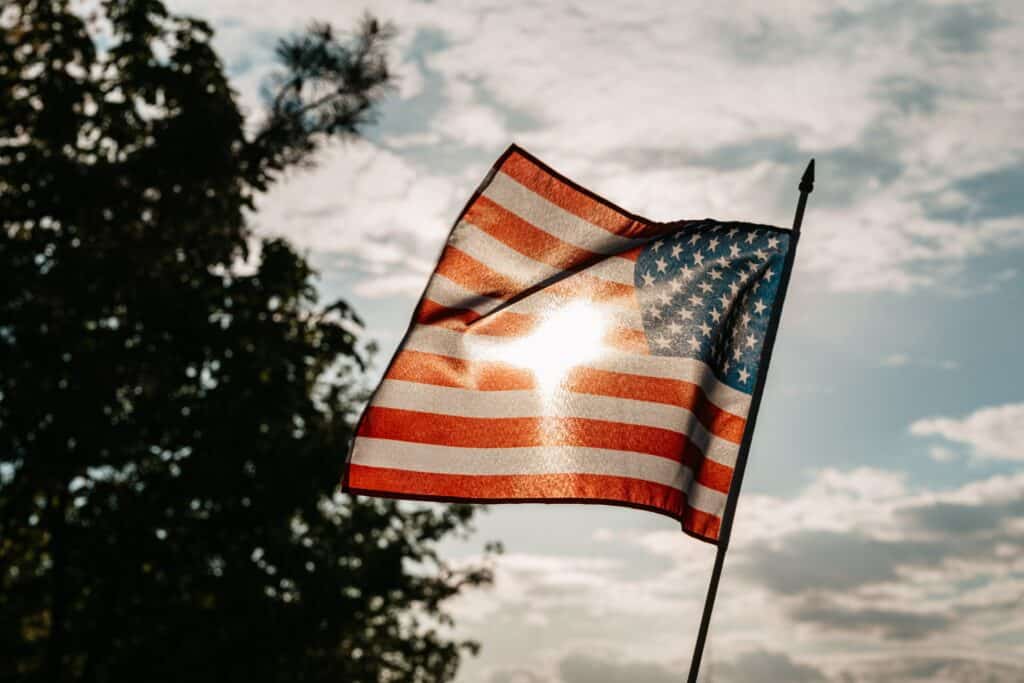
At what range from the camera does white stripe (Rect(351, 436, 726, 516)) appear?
6516 mm

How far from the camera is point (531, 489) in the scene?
6.50 m

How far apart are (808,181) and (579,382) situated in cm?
167

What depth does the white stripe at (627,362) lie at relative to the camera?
21.9 feet

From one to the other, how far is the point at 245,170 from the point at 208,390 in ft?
11.0

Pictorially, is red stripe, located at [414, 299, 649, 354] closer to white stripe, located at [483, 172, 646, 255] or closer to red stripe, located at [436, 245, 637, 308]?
red stripe, located at [436, 245, 637, 308]

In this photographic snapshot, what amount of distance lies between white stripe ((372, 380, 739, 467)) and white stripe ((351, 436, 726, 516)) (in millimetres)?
198

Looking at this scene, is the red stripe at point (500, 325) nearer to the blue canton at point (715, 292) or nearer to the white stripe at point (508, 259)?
the blue canton at point (715, 292)

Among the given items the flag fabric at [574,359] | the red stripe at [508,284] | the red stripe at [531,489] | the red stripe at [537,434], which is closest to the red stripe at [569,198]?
the flag fabric at [574,359]

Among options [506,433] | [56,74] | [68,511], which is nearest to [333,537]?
[68,511]

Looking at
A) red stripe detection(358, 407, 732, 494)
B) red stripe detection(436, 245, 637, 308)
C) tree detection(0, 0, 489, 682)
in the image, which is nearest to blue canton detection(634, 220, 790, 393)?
red stripe detection(436, 245, 637, 308)

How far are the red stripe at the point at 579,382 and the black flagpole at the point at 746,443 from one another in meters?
0.45

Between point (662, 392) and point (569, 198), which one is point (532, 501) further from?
point (569, 198)

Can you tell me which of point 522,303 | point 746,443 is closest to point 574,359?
point 522,303

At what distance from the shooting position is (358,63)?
1521 cm
